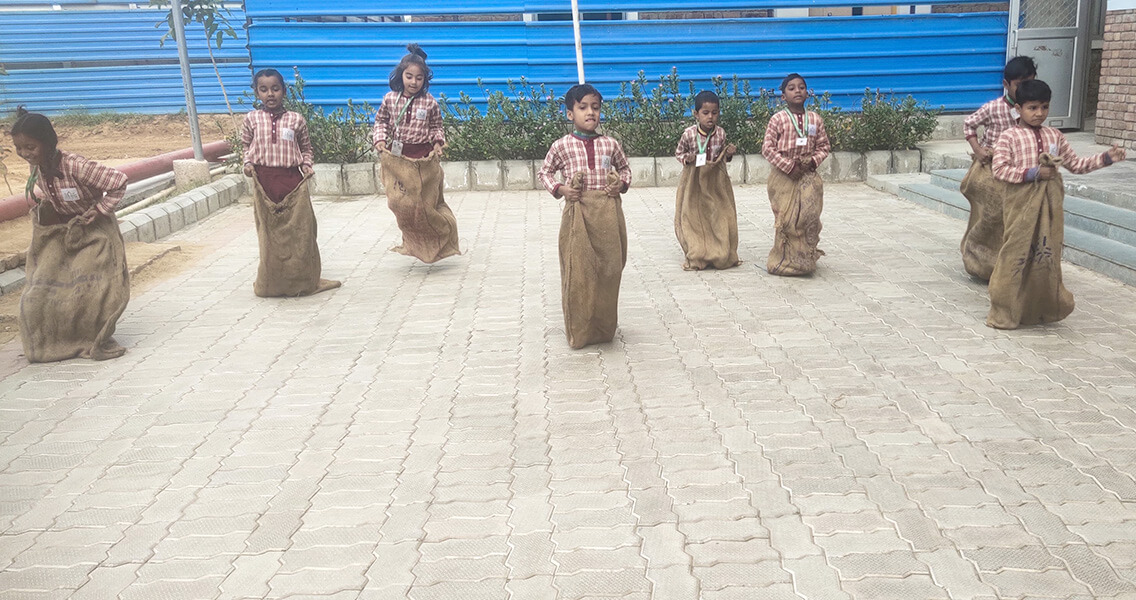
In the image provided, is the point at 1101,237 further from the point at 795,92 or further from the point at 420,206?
the point at 420,206

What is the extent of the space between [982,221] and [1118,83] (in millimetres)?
4783

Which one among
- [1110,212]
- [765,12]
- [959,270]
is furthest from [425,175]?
[765,12]

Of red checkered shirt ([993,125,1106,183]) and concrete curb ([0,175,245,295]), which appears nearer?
red checkered shirt ([993,125,1106,183])

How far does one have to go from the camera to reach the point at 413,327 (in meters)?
6.28

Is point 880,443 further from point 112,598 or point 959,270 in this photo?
Result: point 959,270

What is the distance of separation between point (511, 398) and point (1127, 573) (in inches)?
111

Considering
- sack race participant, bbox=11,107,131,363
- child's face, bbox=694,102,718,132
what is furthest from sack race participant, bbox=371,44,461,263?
sack race participant, bbox=11,107,131,363

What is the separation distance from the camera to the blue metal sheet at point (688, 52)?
12648 mm

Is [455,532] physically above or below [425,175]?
below

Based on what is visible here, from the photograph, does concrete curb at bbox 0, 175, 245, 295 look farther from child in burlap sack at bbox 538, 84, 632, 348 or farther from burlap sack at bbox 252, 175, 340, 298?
child in burlap sack at bbox 538, 84, 632, 348

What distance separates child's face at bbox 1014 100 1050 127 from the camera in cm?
536

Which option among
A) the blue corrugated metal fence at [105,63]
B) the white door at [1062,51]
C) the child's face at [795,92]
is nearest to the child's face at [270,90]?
the child's face at [795,92]

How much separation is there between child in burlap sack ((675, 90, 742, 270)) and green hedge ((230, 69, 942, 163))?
4345mm

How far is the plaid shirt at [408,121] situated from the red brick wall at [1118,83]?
7.14m
